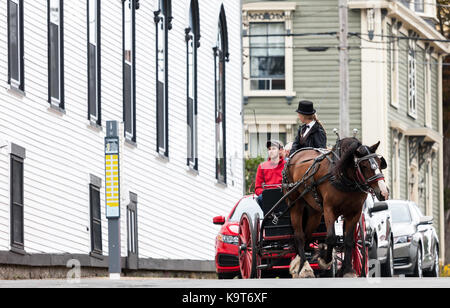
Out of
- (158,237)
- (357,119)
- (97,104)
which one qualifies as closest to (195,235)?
(158,237)

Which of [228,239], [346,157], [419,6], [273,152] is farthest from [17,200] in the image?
[419,6]

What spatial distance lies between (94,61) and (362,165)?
12.0 m

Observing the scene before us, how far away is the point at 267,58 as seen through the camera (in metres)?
48.1

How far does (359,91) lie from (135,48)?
18638 mm

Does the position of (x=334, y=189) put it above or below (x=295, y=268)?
above

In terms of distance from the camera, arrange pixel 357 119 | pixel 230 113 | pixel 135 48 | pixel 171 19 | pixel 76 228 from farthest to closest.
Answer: pixel 357 119 → pixel 230 113 → pixel 171 19 → pixel 135 48 → pixel 76 228

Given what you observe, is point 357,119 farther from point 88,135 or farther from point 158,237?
point 88,135

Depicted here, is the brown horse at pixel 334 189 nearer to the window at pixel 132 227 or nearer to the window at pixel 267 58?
the window at pixel 132 227

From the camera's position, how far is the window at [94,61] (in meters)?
27.3


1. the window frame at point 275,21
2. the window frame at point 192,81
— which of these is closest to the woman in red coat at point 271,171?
the window frame at point 192,81

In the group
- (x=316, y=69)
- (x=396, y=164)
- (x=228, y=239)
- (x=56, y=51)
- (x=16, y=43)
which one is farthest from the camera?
(x=396, y=164)

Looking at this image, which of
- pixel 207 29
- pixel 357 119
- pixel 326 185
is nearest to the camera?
pixel 326 185

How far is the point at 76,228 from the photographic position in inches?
1019

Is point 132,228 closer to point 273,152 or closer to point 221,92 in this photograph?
point 221,92
